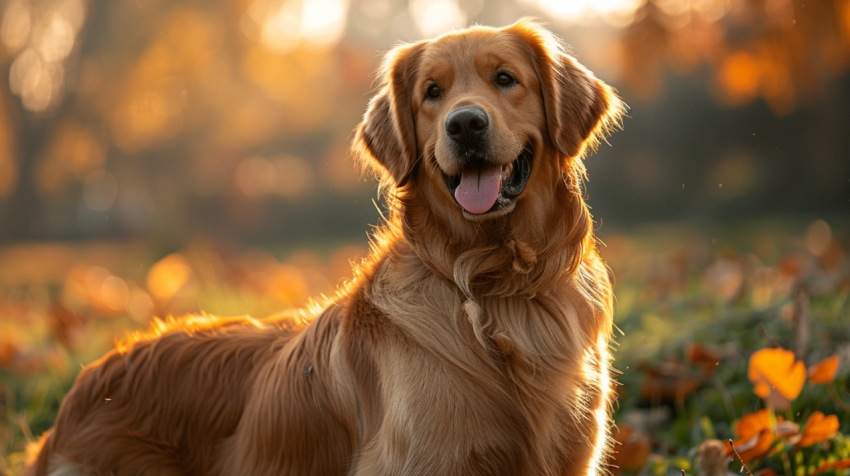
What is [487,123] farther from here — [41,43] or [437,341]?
[41,43]

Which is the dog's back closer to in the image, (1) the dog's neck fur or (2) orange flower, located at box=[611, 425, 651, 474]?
(1) the dog's neck fur

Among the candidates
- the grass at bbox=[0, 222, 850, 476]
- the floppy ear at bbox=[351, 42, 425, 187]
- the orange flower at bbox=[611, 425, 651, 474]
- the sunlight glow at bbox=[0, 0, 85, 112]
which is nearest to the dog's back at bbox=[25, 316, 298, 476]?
the floppy ear at bbox=[351, 42, 425, 187]

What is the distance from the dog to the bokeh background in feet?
1.63

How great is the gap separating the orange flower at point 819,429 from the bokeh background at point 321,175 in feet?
1.38

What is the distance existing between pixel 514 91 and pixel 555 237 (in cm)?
68

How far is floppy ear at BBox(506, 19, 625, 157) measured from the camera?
9.39 feet

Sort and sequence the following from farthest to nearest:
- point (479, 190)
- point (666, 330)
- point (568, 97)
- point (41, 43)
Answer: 1. point (41, 43)
2. point (666, 330)
3. point (568, 97)
4. point (479, 190)

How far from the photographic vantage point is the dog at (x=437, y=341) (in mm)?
2463

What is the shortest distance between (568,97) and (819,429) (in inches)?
70.1

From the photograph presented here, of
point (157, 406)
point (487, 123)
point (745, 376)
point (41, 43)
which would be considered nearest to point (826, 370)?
point (745, 376)

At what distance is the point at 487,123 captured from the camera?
2.59 metres

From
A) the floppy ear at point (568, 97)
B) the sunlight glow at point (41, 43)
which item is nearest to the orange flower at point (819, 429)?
the floppy ear at point (568, 97)

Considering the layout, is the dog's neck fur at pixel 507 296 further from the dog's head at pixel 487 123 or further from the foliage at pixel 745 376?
the foliage at pixel 745 376

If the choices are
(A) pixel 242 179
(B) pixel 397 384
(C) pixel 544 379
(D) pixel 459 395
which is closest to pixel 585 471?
(C) pixel 544 379
